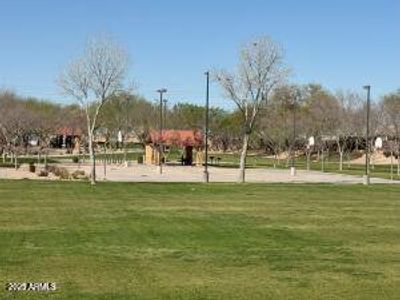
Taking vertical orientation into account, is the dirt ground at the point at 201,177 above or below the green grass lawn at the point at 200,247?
above

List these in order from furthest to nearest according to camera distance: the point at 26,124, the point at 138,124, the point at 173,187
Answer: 1. the point at 138,124
2. the point at 26,124
3. the point at 173,187

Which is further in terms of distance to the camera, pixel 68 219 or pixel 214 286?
pixel 68 219

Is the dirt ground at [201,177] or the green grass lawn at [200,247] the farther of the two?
the dirt ground at [201,177]

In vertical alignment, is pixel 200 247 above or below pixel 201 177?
below

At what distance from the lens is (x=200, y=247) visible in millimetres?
17781

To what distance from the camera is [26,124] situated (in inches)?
3465

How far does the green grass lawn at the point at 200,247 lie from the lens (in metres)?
12.9

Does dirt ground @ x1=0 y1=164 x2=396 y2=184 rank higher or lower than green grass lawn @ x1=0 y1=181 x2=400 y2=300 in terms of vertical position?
higher

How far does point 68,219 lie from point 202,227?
171 inches

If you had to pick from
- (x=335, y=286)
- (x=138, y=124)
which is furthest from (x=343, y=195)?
(x=138, y=124)

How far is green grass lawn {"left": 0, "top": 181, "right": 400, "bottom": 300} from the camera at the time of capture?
12.9m

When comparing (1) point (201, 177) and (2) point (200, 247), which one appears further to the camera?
(1) point (201, 177)

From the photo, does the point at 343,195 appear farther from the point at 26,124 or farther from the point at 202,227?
the point at 26,124

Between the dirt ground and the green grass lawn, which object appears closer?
the green grass lawn
